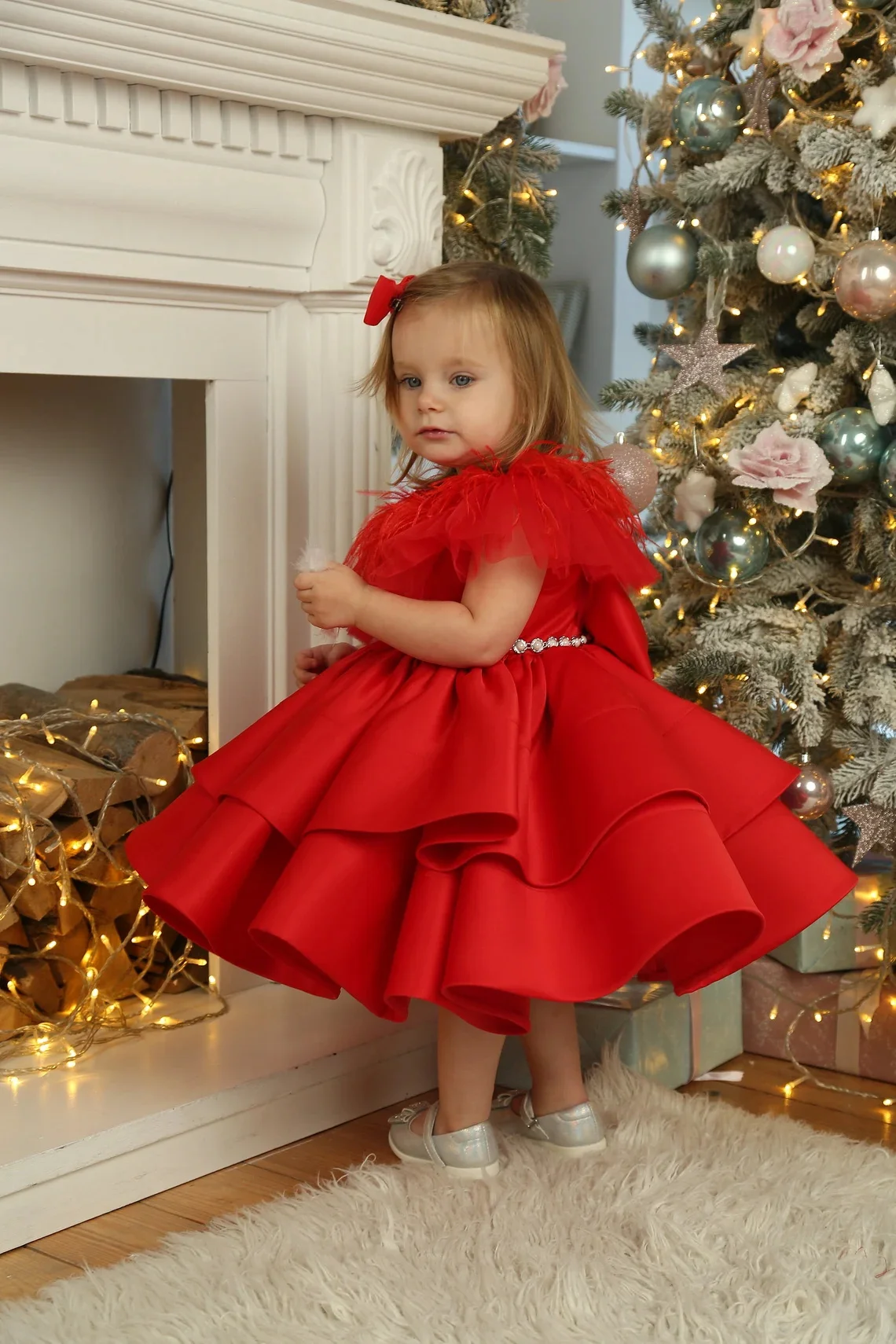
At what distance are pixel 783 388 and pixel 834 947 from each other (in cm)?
70

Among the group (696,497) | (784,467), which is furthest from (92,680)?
(784,467)

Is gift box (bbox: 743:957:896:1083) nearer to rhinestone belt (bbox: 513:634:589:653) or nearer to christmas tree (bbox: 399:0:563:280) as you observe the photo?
rhinestone belt (bbox: 513:634:589:653)

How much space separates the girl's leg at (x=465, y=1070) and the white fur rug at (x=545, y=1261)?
60mm

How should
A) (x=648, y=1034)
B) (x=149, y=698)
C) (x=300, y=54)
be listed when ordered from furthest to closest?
1. (x=149, y=698)
2. (x=648, y=1034)
3. (x=300, y=54)

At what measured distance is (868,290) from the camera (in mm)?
1676

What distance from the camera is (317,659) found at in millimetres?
1603

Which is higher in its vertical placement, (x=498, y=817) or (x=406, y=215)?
(x=406, y=215)

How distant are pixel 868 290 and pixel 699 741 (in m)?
0.63

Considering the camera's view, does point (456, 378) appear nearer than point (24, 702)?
Yes

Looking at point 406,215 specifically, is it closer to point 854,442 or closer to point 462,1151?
point 854,442

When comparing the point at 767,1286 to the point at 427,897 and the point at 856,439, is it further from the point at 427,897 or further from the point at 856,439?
the point at 856,439

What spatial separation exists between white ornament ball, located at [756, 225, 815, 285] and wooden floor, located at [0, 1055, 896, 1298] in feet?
3.18

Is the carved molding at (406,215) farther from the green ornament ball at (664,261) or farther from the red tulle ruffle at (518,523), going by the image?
the red tulle ruffle at (518,523)

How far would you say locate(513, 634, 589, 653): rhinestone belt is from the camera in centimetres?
144
